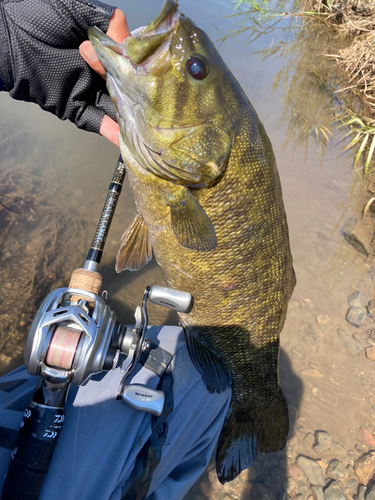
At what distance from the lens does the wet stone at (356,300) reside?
3555mm

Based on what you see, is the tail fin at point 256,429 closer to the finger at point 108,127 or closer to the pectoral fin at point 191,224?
the pectoral fin at point 191,224

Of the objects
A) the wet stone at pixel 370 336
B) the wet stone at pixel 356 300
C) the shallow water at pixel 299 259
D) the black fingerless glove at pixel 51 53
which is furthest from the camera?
the wet stone at pixel 356 300

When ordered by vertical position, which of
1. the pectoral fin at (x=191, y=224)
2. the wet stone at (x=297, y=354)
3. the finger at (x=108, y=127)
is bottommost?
the wet stone at (x=297, y=354)

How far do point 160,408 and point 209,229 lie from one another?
0.96 m

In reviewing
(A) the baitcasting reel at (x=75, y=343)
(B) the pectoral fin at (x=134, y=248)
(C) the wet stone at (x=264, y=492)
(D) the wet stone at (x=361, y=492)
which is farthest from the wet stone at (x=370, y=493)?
(B) the pectoral fin at (x=134, y=248)

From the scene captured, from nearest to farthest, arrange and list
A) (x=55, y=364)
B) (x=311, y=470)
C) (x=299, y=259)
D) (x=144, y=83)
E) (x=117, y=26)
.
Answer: (x=55, y=364) < (x=144, y=83) < (x=117, y=26) < (x=311, y=470) < (x=299, y=259)

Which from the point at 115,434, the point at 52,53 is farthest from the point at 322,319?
the point at 52,53

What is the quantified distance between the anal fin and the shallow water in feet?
3.66

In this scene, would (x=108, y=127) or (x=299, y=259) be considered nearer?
(x=108, y=127)

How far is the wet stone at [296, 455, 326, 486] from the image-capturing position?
256cm

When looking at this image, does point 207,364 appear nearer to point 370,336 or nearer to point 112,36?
point 112,36

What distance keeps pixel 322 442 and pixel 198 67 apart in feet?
10.4

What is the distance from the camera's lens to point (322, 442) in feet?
9.03

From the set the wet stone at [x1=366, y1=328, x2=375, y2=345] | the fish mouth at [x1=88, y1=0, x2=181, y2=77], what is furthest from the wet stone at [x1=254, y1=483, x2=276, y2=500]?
the fish mouth at [x1=88, y1=0, x2=181, y2=77]
